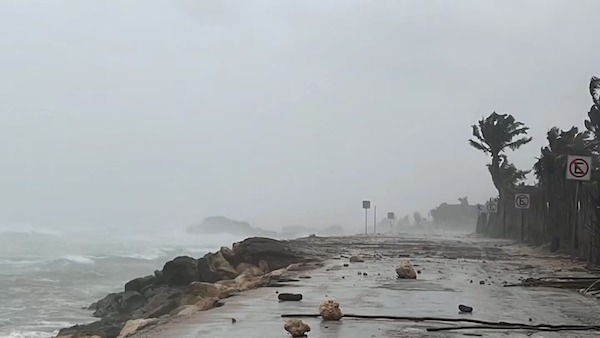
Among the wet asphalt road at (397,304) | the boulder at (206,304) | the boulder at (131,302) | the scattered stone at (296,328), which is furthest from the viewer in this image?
the boulder at (131,302)

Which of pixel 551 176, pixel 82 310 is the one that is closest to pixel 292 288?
pixel 82 310

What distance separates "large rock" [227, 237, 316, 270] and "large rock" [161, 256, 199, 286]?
147 centimetres

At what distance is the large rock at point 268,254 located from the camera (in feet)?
81.2

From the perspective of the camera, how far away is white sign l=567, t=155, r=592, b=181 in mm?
20641

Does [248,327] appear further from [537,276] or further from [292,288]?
[537,276]

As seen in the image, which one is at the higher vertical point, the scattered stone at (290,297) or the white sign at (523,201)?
the white sign at (523,201)

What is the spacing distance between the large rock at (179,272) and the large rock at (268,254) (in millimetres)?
1466

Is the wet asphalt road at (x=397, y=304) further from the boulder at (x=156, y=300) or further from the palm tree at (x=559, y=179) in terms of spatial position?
the palm tree at (x=559, y=179)

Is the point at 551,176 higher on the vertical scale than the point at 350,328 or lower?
higher

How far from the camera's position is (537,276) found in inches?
715

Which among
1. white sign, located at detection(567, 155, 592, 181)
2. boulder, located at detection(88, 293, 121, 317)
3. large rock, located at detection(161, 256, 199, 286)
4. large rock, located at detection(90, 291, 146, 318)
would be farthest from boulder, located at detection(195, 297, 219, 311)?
white sign, located at detection(567, 155, 592, 181)

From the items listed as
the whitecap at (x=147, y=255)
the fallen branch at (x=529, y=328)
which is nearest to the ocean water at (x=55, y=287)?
the whitecap at (x=147, y=255)

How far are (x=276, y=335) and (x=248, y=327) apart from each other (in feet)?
2.98

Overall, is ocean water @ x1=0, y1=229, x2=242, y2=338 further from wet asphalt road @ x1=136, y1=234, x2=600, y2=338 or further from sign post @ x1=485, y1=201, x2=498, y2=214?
sign post @ x1=485, y1=201, x2=498, y2=214
